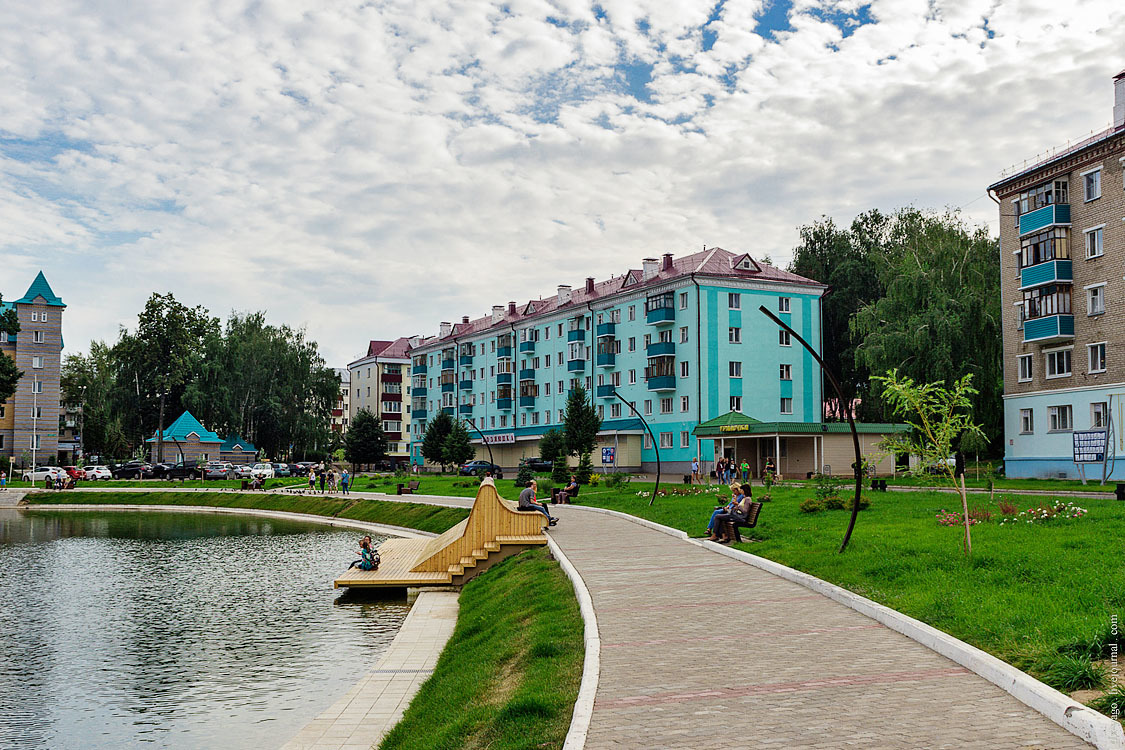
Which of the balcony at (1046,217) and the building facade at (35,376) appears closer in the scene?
the balcony at (1046,217)

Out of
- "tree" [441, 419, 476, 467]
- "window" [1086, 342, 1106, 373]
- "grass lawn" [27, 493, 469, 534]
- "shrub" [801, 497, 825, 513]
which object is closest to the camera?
"shrub" [801, 497, 825, 513]

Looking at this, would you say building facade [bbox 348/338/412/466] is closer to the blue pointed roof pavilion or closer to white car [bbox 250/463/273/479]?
the blue pointed roof pavilion

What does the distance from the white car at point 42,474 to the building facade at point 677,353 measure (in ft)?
117

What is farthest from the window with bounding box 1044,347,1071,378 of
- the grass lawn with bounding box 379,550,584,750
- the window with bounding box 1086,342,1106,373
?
the grass lawn with bounding box 379,550,584,750

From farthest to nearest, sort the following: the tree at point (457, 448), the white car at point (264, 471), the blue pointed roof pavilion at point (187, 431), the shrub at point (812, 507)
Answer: the blue pointed roof pavilion at point (187, 431), the tree at point (457, 448), the white car at point (264, 471), the shrub at point (812, 507)

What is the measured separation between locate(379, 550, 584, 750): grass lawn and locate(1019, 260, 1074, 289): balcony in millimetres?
36961

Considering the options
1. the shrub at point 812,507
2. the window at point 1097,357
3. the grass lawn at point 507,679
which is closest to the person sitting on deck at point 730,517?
the grass lawn at point 507,679

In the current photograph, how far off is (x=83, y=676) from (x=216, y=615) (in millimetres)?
5713

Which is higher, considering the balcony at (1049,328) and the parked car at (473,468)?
the balcony at (1049,328)

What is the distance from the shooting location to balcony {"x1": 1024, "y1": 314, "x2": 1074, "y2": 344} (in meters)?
45.5

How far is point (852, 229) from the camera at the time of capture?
73.2 meters

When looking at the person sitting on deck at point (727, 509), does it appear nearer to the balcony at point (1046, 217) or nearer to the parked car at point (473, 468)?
the balcony at point (1046, 217)

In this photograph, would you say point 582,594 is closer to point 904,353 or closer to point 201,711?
point 201,711

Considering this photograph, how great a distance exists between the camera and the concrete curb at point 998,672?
677 centimetres
